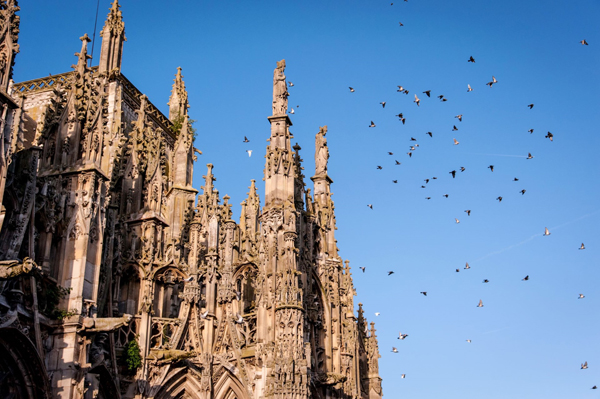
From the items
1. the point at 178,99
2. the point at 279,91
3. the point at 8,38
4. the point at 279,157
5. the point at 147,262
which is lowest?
the point at 147,262

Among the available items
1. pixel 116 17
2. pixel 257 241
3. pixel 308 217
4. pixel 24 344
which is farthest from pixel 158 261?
pixel 116 17

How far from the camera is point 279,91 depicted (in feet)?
129

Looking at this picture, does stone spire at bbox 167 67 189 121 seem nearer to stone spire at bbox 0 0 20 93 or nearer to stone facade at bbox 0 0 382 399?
stone facade at bbox 0 0 382 399

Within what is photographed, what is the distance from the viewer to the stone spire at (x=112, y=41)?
40312 millimetres

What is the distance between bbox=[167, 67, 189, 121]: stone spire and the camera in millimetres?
45500

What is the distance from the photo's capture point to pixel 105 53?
4031 centimetres

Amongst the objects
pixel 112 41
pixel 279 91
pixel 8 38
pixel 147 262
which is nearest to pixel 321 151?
pixel 279 91

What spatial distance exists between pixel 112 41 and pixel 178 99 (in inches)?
237

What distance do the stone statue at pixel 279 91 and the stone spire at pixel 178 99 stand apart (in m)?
7.48

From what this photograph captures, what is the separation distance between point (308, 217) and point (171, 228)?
6.98m

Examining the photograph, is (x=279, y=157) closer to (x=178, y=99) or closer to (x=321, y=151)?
(x=321, y=151)

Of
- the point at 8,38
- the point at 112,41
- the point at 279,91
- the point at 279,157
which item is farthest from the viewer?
the point at 112,41

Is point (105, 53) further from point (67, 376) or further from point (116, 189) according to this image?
point (67, 376)

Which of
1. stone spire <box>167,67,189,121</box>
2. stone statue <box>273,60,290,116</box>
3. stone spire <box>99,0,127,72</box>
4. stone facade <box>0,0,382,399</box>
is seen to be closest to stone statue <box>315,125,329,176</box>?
stone facade <box>0,0,382,399</box>
